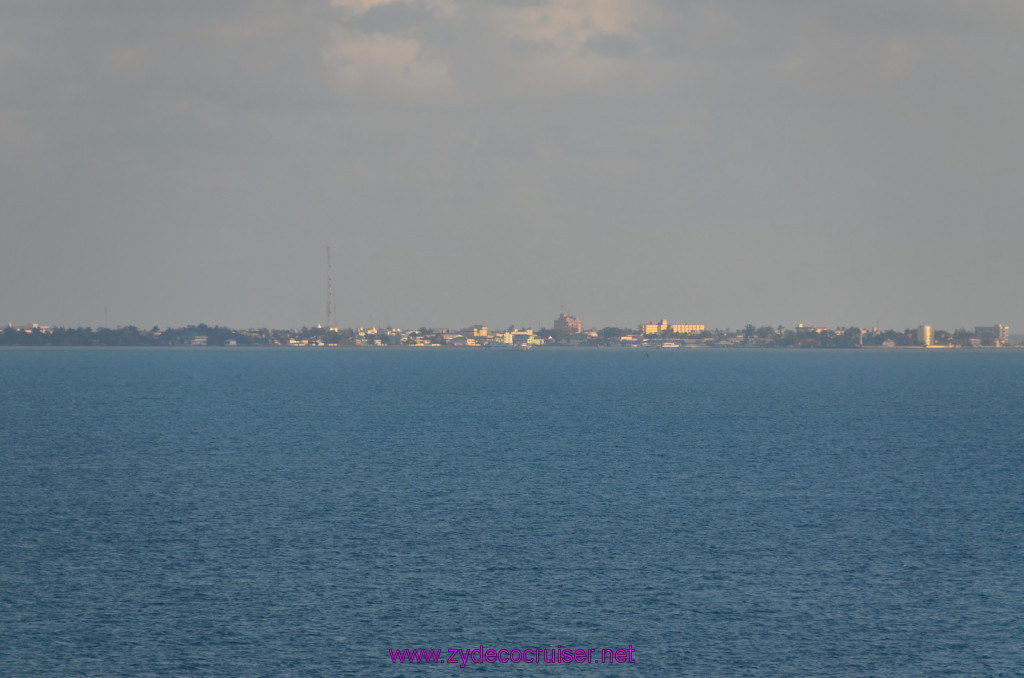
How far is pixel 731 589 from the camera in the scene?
3994 centimetres

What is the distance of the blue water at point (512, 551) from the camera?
33.8 m

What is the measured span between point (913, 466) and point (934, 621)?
41018mm

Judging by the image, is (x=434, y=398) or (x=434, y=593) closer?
(x=434, y=593)

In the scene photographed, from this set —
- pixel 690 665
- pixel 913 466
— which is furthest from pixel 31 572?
pixel 913 466

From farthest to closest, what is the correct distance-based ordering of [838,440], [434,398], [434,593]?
[434,398] < [838,440] < [434,593]

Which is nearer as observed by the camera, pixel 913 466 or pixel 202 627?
pixel 202 627

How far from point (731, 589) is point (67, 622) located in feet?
77.7

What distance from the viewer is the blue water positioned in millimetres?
33750

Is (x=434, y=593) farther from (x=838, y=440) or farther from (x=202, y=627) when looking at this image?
(x=838, y=440)

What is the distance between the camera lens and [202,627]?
116 feet

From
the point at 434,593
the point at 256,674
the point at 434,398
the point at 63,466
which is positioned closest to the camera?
the point at 256,674

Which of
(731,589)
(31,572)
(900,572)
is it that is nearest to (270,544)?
(31,572)

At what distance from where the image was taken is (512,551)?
4553 centimetres

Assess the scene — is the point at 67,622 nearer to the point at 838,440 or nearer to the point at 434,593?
the point at 434,593
